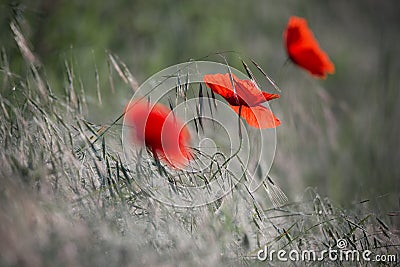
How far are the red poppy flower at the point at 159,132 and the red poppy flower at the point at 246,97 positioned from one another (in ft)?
0.47

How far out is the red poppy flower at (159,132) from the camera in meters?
1.76

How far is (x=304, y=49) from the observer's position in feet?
8.15

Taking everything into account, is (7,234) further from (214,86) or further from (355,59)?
(355,59)

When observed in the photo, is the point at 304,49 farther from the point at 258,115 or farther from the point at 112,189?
the point at 112,189

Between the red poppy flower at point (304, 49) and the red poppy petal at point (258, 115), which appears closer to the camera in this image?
the red poppy petal at point (258, 115)

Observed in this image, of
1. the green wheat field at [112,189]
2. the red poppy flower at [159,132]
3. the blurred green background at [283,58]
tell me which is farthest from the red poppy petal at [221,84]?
the blurred green background at [283,58]

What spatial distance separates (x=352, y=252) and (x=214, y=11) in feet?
9.55

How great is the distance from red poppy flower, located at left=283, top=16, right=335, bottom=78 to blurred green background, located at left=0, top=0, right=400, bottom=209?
219 millimetres

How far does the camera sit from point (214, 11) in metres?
4.38

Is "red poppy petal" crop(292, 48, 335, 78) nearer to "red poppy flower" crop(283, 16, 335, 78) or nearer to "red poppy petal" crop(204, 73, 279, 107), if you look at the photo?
"red poppy flower" crop(283, 16, 335, 78)

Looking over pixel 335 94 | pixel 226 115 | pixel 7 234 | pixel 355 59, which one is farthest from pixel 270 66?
pixel 7 234

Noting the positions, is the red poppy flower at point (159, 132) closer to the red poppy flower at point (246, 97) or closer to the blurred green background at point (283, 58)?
the red poppy flower at point (246, 97)

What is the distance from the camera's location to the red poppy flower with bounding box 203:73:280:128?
1732mm

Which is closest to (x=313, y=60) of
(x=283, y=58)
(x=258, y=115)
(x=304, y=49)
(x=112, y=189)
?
(x=304, y=49)
